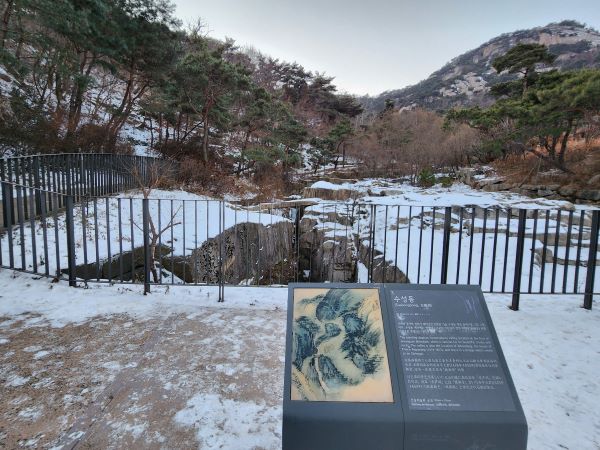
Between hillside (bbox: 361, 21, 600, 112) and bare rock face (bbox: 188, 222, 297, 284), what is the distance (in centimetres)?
4608

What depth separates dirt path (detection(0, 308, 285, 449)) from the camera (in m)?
2.19

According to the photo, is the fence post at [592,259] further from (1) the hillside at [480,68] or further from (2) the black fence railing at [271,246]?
Answer: (1) the hillside at [480,68]

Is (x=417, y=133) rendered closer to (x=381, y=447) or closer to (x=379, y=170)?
(x=379, y=170)

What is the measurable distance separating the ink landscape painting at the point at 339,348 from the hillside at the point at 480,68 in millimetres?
53018

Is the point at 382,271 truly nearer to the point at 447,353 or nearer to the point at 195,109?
the point at 447,353

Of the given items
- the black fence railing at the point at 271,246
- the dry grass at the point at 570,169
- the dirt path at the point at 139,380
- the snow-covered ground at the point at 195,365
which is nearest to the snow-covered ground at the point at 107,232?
the black fence railing at the point at 271,246

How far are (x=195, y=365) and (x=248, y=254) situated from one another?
18.8 ft

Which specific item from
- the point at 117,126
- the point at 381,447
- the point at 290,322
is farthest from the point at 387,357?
the point at 117,126

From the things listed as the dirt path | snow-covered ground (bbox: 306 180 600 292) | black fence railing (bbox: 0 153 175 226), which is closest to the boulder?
snow-covered ground (bbox: 306 180 600 292)

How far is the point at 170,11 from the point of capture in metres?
14.1

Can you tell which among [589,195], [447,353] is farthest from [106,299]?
[589,195]

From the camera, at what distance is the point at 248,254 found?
865cm

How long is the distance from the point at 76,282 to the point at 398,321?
4304 millimetres

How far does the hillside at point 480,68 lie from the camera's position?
54906 millimetres
